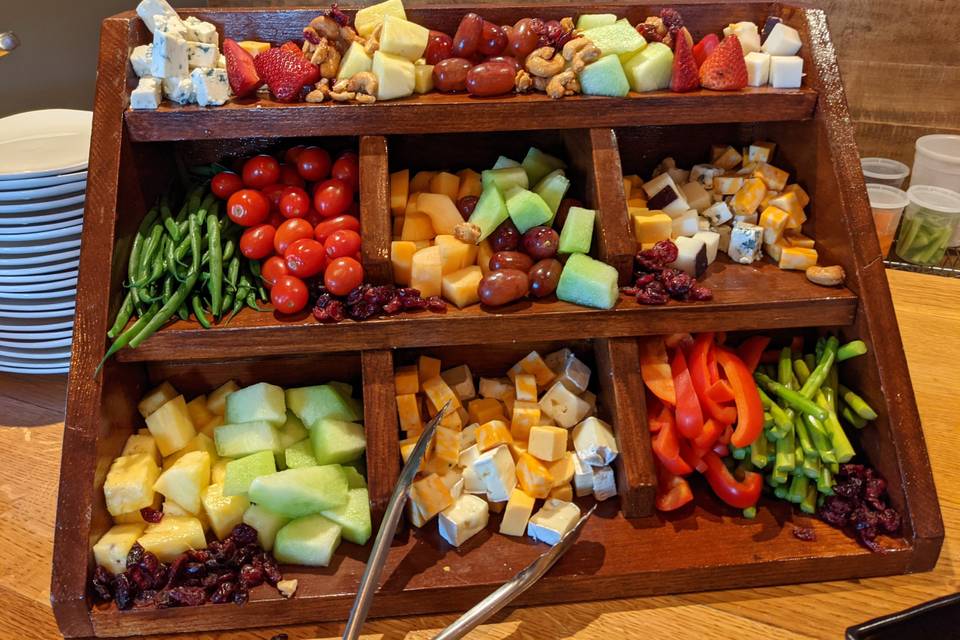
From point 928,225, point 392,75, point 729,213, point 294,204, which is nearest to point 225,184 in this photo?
point 294,204

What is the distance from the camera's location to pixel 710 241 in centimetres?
183

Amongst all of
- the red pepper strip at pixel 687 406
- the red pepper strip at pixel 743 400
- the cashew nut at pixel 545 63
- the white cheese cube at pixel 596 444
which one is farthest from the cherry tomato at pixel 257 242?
the red pepper strip at pixel 743 400

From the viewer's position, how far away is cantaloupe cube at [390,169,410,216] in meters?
1.86

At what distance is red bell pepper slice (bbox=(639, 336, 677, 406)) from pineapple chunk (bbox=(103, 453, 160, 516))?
114cm

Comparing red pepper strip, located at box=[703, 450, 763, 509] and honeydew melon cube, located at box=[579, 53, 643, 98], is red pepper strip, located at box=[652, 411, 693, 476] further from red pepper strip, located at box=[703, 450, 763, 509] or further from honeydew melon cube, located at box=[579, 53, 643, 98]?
honeydew melon cube, located at box=[579, 53, 643, 98]

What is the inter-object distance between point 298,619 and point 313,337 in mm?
597

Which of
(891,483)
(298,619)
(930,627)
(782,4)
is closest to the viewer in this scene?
(930,627)

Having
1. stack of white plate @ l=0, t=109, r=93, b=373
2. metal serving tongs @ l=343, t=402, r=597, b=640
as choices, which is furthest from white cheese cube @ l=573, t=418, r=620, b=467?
stack of white plate @ l=0, t=109, r=93, b=373

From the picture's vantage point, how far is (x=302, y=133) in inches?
A: 67.2

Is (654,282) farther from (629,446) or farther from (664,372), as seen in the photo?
(629,446)

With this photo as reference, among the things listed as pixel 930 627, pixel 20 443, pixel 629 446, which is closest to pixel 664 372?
pixel 629 446

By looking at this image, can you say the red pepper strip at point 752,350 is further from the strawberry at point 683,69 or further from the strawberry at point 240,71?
the strawberry at point 240,71

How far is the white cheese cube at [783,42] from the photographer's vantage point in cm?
185

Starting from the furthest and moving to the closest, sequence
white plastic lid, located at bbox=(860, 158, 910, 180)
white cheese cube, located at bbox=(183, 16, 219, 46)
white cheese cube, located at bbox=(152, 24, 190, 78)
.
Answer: white plastic lid, located at bbox=(860, 158, 910, 180) < white cheese cube, located at bbox=(183, 16, 219, 46) < white cheese cube, located at bbox=(152, 24, 190, 78)
